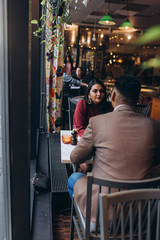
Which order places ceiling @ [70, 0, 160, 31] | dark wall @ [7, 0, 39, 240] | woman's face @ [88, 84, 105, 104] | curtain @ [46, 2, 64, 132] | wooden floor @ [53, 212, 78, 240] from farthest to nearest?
ceiling @ [70, 0, 160, 31]
curtain @ [46, 2, 64, 132]
woman's face @ [88, 84, 105, 104]
wooden floor @ [53, 212, 78, 240]
dark wall @ [7, 0, 39, 240]

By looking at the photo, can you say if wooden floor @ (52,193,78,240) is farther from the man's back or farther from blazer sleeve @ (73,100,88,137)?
the man's back

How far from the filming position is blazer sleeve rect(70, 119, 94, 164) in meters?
1.37

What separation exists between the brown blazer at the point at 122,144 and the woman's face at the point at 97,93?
118cm

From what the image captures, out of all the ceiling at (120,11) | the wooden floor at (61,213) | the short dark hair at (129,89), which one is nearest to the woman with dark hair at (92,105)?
the wooden floor at (61,213)

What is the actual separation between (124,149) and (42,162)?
2.07 metres

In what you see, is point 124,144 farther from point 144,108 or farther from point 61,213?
point 144,108

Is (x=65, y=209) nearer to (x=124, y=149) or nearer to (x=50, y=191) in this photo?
(x=50, y=191)

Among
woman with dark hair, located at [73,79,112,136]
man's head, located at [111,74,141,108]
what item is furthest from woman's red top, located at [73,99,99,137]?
man's head, located at [111,74,141,108]

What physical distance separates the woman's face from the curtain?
132 centimetres

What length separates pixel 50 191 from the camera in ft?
8.02

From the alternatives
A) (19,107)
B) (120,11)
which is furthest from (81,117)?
(120,11)

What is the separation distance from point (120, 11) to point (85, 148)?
648 centimetres

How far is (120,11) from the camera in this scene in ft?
22.4

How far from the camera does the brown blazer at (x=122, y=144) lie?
4.13ft
